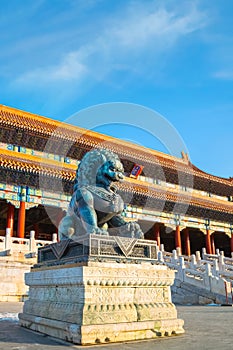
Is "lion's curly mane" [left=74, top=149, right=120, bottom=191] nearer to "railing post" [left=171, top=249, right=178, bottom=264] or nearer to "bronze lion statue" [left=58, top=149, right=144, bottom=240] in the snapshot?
"bronze lion statue" [left=58, top=149, right=144, bottom=240]

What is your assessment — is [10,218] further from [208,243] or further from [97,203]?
[208,243]

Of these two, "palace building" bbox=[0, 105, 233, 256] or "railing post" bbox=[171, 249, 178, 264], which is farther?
"palace building" bbox=[0, 105, 233, 256]

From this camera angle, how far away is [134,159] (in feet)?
70.5

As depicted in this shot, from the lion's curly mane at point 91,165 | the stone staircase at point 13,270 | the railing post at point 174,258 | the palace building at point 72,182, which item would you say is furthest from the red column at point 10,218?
the lion's curly mane at point 91,165

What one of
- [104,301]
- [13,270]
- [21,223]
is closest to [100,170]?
[104,301]

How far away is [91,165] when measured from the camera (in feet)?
15.5

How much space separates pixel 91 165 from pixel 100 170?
0.49 feet

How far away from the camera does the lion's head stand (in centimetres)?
463

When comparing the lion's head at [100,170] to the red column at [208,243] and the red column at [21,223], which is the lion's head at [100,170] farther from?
the red column at [208,243]

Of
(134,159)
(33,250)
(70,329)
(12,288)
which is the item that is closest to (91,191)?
(70,329)

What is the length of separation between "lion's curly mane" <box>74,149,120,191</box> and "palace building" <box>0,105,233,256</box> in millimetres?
11519

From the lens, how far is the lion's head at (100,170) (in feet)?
15.2

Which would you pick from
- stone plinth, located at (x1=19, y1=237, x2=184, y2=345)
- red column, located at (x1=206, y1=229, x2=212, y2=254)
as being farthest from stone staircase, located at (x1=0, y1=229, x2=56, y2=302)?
red column, located at (x1=206, y1=229, x2=212, y2=254)

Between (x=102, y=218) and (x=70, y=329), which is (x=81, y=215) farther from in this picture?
(x=70, y=329)
